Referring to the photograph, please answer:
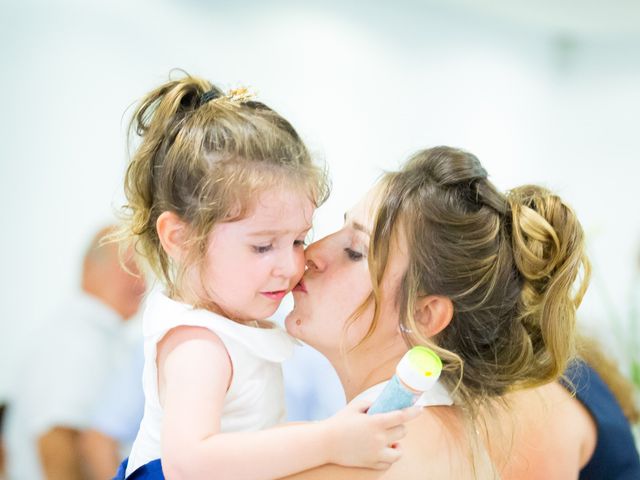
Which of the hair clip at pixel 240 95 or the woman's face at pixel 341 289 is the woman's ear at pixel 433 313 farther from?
the hair clip at pixel 240 95

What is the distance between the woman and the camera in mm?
1405

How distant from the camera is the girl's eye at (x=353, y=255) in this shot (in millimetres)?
1453

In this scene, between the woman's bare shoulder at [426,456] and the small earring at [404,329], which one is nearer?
the woman's bare shoulder at [426,456]

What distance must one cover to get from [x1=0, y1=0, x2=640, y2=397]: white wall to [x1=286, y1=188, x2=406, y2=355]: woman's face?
1827 mm

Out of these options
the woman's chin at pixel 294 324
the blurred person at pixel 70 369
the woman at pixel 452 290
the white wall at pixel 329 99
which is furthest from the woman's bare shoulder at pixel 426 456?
the blurred person at pixel 70 369

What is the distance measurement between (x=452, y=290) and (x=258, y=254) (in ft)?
1.16

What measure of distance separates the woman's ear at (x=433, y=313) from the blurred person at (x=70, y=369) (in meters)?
2.24

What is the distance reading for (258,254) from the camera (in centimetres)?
137

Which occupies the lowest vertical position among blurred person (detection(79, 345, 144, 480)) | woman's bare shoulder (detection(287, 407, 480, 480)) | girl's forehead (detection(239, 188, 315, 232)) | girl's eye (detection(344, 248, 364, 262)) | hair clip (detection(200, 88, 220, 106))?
blurred person (detection(79, 345, 144, 480))

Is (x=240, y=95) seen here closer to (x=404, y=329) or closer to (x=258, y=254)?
(x=258, y=254)

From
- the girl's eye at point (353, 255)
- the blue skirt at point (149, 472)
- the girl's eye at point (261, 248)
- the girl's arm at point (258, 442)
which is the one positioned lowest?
the blue skirt at point (149, 472)

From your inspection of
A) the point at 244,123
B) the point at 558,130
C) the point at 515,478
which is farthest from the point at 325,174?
the point at 558,130

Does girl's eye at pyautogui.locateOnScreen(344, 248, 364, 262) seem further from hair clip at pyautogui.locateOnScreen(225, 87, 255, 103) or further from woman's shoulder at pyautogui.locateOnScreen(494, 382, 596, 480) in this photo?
woman's shoulder at pyautogui.locateOnScreen(494, 382, 596, 480)

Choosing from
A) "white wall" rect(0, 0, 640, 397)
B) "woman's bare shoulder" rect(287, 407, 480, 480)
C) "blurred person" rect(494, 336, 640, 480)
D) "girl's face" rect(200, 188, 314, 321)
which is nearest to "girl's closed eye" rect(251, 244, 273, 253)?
"girl's face" rect(200, 188, 314, 321)
